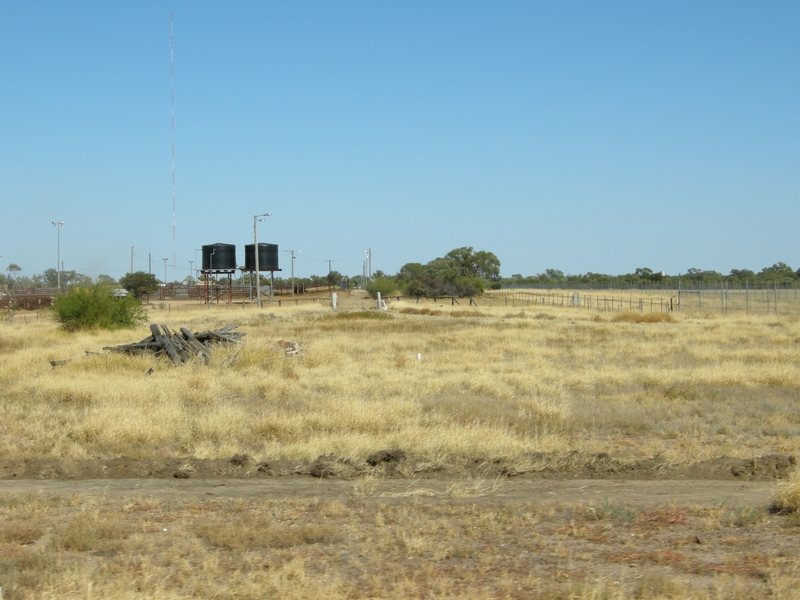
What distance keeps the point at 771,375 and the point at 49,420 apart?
1674cm

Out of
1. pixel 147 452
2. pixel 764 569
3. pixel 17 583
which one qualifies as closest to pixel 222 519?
pixel 17 583

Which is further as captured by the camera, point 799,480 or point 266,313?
point 266,313

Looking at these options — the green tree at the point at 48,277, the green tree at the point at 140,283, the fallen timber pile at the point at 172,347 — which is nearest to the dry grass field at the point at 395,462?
the fallen timber pile at the point at 172,347

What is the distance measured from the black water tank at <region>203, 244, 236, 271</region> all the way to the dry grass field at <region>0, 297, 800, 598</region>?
51.9 meters

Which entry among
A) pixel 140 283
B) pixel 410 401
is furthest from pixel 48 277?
pixel 410 401

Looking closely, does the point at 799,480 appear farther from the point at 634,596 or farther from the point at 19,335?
the point at 19,335

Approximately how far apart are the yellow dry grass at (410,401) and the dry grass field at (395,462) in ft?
0.24

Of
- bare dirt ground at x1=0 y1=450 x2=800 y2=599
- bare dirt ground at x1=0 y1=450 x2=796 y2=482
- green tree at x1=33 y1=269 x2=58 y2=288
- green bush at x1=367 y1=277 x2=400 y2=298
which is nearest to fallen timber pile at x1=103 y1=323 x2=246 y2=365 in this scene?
bare dirt ground at x1=0 y1=450 x2=796 y2=482

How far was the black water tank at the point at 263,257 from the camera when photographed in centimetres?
7788

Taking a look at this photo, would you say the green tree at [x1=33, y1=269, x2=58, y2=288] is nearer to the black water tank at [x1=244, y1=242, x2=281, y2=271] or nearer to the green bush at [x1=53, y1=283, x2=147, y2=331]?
the black water tank at [x1=244, y1=242, x2=281, y2=271]

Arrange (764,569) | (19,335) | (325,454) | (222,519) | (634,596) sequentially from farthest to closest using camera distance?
1. (19,335)
2. (325,454)
3. (222,519)
4. (764,569)
5. (634,596)

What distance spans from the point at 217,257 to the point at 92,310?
41373 mm

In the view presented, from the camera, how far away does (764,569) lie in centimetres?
603

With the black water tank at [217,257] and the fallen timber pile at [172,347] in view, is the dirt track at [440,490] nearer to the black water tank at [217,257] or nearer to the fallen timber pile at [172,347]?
the fallen timber pile at [172,347]
